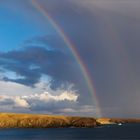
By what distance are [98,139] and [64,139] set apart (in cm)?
1520

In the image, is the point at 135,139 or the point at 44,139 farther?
the point at 44,139

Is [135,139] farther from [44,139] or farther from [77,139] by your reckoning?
[44,139]

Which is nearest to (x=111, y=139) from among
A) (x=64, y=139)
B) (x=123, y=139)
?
(x=123, y=139)

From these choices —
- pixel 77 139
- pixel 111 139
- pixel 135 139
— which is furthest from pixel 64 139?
pixel 135 139

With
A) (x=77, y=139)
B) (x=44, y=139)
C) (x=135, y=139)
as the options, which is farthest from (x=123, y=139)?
(x=44, y=139)

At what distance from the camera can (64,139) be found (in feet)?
571

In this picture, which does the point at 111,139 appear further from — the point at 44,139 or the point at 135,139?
the point at 44,139

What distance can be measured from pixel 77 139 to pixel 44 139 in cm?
1539

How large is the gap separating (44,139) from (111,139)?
3090 cm

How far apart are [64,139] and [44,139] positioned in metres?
10.3

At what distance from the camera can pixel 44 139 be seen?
586 feet

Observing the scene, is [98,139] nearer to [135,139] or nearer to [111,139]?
[111,139]

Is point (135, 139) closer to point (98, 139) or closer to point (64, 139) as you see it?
point (98, 139)

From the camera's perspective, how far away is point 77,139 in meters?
176
